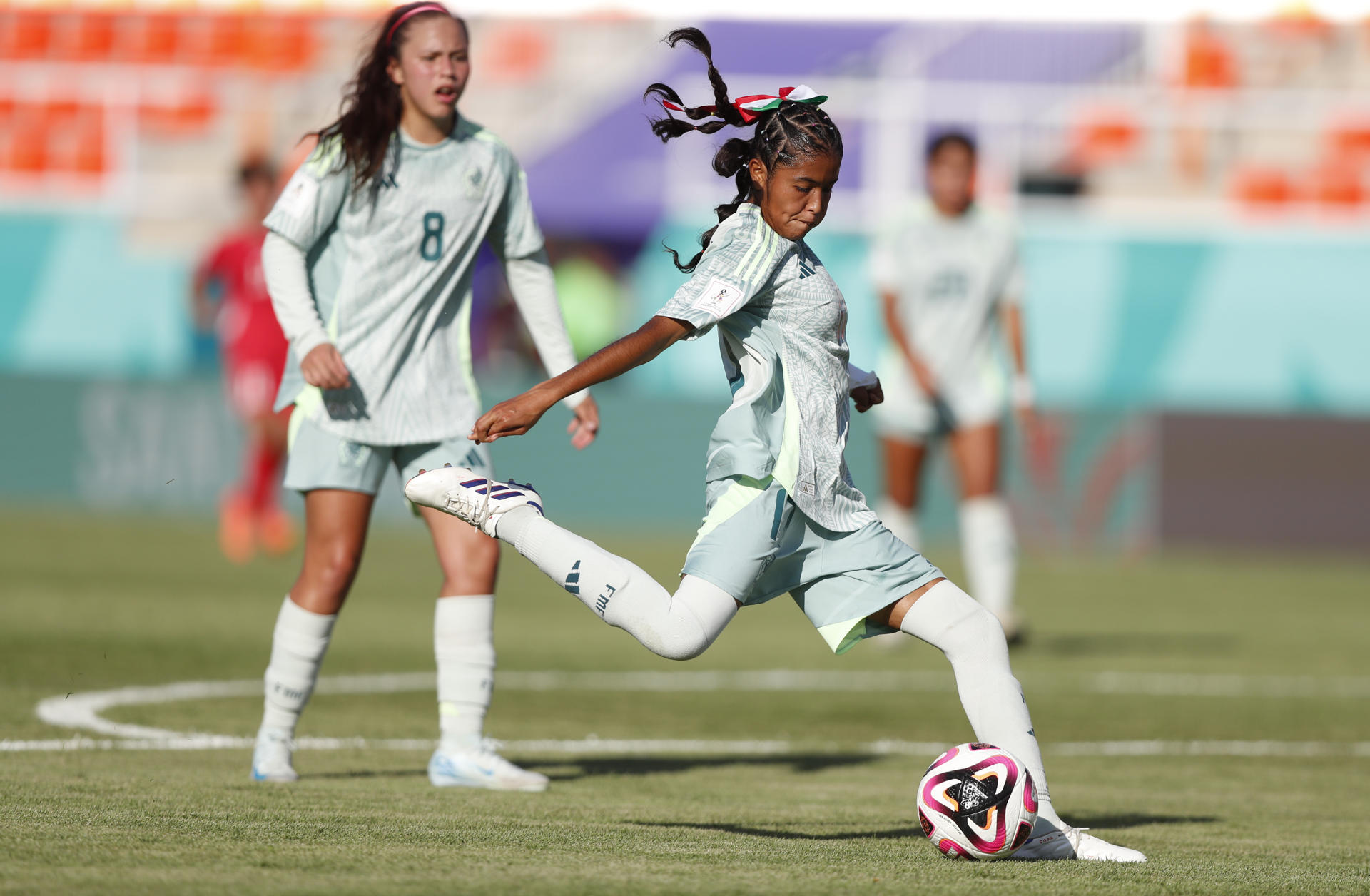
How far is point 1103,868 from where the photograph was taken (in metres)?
4.15

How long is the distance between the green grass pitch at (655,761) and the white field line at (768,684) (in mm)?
55

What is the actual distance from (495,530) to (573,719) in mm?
2537

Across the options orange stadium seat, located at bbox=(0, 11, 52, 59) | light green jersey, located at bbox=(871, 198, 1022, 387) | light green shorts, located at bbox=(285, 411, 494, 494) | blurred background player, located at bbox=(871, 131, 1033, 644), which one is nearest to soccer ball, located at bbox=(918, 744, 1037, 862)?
light green shorts, located at bbox=(285, 411, 494, 494)

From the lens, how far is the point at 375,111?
5320 millimetres

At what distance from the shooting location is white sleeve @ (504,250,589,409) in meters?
5.59

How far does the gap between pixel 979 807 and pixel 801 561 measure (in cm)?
74

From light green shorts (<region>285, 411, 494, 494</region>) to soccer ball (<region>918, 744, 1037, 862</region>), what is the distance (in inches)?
69.2

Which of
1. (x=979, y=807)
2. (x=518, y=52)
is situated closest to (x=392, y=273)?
(x=979, y=807)

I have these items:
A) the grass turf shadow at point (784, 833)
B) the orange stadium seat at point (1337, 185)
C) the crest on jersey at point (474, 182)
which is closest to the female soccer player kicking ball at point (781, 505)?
the grass turf shadow at point (784, 833)

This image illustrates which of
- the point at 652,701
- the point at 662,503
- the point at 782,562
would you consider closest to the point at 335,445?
the point at 782,562

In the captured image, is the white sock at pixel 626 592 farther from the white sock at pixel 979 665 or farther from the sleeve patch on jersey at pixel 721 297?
the sleeve patch on jersey at pixel 721 297

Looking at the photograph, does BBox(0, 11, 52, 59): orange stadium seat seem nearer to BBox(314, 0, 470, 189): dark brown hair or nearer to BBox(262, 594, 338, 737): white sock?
BBox(314, 0, 470, 189): dark brown hair

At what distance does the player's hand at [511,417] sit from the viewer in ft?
13.2

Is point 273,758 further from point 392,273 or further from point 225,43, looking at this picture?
point 225,43
